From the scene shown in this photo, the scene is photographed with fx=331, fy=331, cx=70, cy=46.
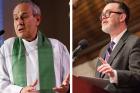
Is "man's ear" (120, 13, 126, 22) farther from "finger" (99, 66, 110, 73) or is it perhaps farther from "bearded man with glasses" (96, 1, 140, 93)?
"finger" (99, 66, 110, 73)

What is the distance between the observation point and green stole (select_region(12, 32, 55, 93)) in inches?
85.3

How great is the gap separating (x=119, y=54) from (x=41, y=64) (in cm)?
53

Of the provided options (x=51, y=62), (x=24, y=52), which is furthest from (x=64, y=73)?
(x=24, y=52)

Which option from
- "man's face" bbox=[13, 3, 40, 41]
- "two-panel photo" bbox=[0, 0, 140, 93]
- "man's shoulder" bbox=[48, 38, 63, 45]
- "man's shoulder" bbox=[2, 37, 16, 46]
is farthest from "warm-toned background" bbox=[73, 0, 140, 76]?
"man's shoulder" bbox=[2, 37, 16, 46]

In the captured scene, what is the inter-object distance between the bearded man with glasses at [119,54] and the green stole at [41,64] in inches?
13.4

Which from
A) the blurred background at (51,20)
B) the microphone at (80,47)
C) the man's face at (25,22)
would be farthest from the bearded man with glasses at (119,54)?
the man's face at (25,22)

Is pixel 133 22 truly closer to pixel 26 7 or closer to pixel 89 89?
pixel 89 89

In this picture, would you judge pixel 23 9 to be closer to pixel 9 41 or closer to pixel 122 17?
pixel 9 41

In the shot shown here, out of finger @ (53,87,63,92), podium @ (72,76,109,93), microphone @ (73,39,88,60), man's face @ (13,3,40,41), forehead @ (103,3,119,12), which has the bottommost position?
finger @ (53,87,63,92)

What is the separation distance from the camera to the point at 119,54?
1.99 meters

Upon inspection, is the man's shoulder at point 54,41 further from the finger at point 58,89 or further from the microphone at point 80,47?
the finger at point 58,89

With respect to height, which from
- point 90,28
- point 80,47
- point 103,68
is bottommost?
point 103,68

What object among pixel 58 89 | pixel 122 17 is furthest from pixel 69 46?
pixel 122 17

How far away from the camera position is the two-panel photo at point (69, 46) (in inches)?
77.8
